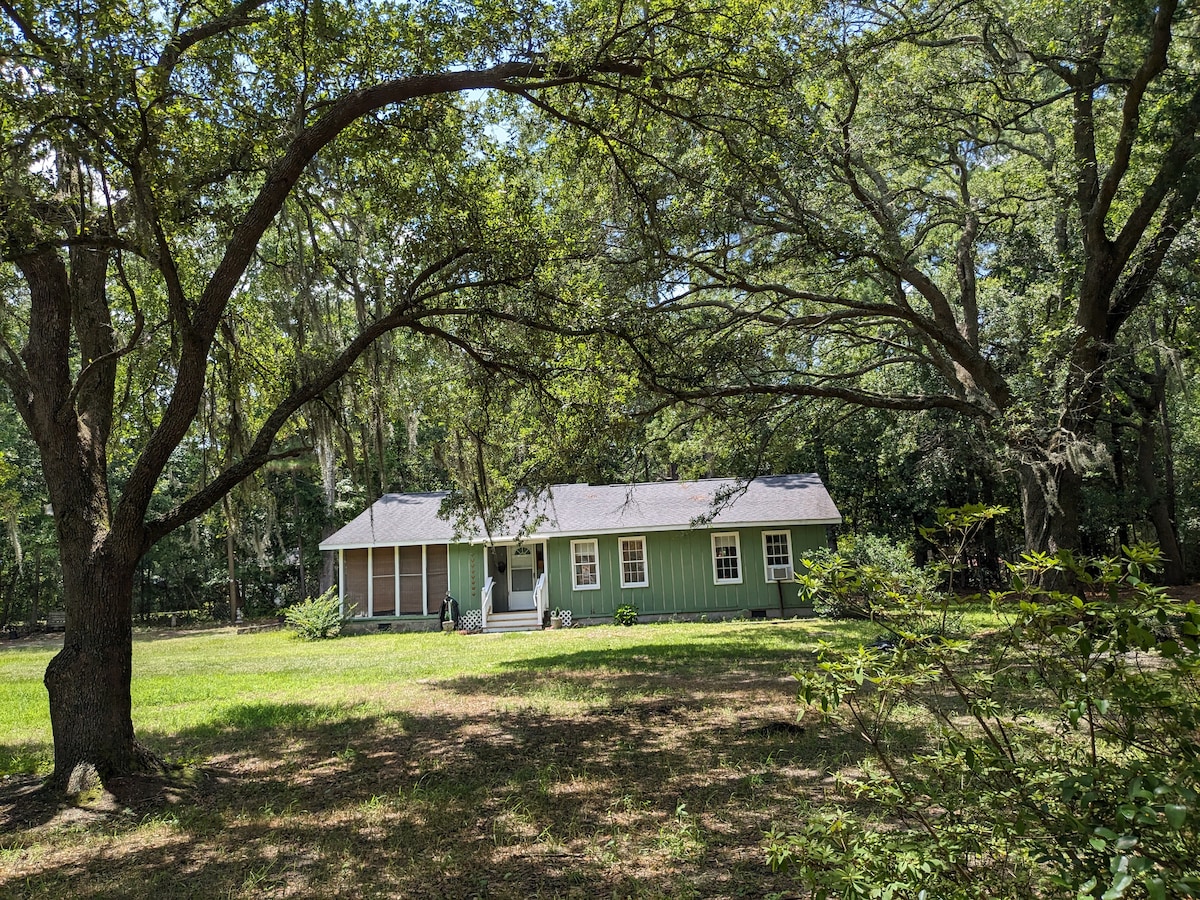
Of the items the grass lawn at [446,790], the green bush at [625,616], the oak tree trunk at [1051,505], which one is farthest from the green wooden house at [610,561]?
the grass lawn at [446,790]

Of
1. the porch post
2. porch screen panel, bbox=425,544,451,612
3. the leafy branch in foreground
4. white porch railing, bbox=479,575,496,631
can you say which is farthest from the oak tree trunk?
the porch post

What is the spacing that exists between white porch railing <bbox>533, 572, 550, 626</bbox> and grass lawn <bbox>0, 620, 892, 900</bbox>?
8493mm

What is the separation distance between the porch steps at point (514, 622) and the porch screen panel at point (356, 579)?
3.93m

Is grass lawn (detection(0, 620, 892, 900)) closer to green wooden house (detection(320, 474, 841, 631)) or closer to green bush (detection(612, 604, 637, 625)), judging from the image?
green bush (detection(612, 604, 637, 625))

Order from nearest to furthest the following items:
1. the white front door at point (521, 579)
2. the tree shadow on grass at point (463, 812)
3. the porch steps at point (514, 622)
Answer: the tree shadow on grass at point (463, 812) → the porch steps at point (514, 622) → the white front door at point (521, 579)

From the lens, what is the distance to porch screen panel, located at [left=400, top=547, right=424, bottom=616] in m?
20.9

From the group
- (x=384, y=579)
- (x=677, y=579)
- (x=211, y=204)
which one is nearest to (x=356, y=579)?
(x=384, y=579)

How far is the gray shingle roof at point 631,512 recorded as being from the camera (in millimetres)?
19375

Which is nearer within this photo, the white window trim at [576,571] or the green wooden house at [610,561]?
the green wooden house at [610,561]

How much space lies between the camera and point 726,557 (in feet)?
65.3

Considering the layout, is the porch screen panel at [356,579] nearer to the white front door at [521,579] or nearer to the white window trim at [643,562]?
the white front door at [521,579]

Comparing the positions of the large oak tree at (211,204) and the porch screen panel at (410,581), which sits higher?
the large oak tree at (211,204)

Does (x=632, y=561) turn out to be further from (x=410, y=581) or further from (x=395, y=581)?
(x=395, y=581)

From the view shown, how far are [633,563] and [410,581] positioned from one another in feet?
20.6
